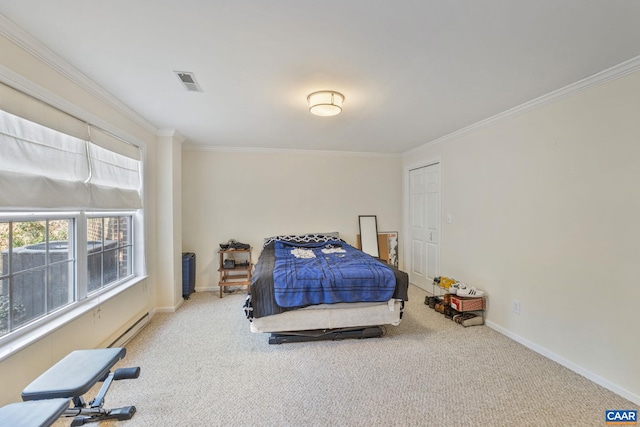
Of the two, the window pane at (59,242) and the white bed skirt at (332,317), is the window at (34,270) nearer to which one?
the window pane at (59,242)

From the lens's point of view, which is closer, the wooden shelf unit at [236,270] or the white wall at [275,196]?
the wooden shelf unit at [236,270]

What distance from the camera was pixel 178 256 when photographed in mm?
3627

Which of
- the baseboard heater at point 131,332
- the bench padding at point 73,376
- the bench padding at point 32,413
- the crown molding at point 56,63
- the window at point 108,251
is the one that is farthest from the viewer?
the baseboard heater at point 131,332

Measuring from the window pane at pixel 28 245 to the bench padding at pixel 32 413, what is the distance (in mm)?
907

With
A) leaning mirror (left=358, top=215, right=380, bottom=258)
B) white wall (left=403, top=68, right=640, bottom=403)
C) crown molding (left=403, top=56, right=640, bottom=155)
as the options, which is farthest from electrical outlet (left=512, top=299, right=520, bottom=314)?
leaning mirror (left=358, top=215, right=380, bottom=258)

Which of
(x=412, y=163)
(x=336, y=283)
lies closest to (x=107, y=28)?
(x=336, y=283)

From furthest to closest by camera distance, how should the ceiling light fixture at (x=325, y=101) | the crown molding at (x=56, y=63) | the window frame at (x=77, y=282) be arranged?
the ceiling light fixture at (x=325, y=101)
the window frame at (x=77, y=282)
the crown molding at (x=56, y=63)

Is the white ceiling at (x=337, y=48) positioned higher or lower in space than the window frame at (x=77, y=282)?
higher

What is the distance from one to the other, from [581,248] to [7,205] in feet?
13.0

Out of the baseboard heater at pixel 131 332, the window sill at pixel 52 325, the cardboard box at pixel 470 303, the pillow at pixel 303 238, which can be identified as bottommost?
the baseboard heater at pixel 131 332

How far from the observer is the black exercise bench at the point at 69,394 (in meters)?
1.15

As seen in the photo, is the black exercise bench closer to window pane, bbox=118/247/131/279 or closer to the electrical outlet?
window pane, bbox=118/247/131/279

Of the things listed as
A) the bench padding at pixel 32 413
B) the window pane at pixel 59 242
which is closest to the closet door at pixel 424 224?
the bench padding at pixel 32 413

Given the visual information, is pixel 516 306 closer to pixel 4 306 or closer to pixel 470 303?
pixel 470 303
